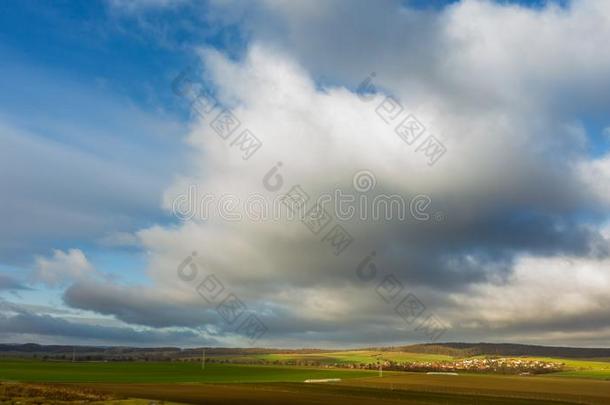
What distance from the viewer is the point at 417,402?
77812 mm

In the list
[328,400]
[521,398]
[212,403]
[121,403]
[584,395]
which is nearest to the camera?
[121,403]

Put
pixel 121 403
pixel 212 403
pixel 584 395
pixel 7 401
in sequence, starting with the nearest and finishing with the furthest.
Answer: pixel 7 401 < pixel 121 403 < pixel 212 403 < pixel 584 395

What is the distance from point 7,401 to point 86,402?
7737 millimetres

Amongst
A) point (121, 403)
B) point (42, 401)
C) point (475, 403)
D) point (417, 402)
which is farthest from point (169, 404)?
point (475, 403)

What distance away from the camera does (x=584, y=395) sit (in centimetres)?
9656

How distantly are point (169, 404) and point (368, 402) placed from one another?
83.5 ft

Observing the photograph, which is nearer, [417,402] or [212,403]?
[212,403]

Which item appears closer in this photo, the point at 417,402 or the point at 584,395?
the point at 417,402

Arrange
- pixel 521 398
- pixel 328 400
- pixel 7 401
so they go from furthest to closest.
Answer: pixel 521 398
pixel 328 400
pixel 7 401

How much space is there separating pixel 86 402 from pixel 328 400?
100 feet

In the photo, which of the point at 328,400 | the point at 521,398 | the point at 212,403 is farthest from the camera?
the point at 521,398

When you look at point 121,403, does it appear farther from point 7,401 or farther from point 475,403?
point 475,403

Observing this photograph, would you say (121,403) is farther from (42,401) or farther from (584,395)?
(584,395)

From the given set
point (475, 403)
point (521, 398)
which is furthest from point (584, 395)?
point (475, 403)
